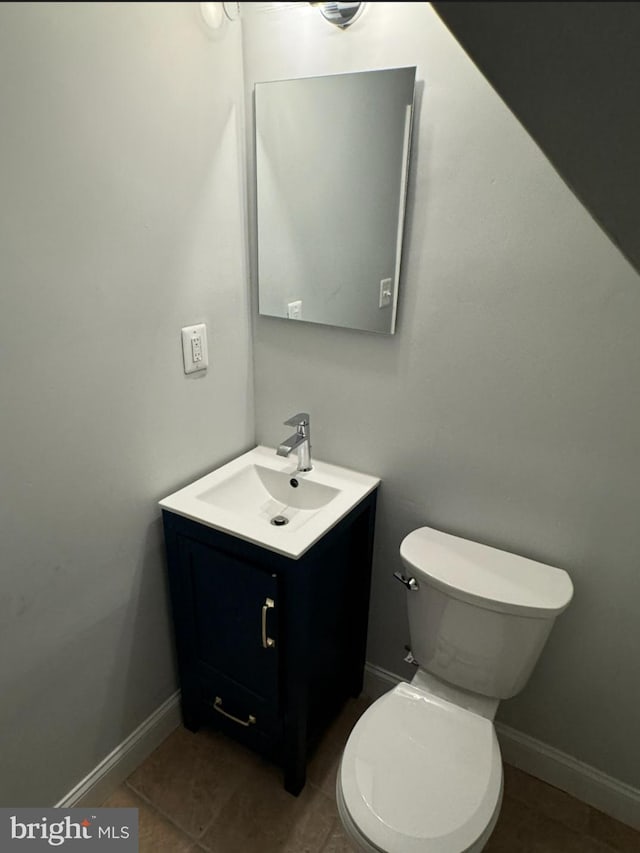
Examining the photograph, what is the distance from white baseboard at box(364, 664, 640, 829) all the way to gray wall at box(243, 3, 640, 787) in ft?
0.12

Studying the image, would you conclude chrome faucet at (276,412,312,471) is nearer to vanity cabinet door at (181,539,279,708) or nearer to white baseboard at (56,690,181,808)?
vanity cabinet door at (181,539,279,708)

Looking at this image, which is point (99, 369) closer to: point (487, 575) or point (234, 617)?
point (234, 617)

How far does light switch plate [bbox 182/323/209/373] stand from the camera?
4.56ft

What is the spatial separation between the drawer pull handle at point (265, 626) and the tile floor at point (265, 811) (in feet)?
1.72

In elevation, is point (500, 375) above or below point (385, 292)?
below

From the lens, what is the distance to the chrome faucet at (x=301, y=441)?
1.49m

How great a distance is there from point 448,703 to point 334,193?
138 cm

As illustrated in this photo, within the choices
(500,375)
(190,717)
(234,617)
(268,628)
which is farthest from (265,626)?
(500,375)

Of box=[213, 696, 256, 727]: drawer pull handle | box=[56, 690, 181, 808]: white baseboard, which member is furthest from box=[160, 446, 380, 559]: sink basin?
box=[56, 690, 181, 808]: white baseboard

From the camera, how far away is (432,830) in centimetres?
102

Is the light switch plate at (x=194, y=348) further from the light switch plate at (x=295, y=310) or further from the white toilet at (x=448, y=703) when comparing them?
the white toilet at (x=448, y=703)

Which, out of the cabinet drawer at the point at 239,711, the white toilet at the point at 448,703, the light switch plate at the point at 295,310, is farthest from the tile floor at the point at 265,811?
the light switch plate at the point at 295,310

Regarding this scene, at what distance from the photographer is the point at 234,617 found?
55.0 inches

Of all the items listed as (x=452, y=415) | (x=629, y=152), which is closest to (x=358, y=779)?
(x=452, y=415)
